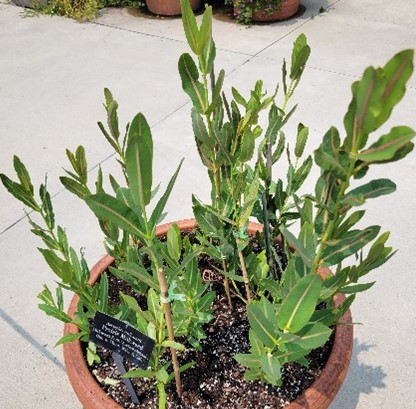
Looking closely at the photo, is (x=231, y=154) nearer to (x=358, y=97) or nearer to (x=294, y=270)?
(x=294, y=270)

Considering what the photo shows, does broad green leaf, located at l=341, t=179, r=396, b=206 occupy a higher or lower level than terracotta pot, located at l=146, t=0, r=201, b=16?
higher

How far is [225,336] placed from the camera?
45.1 inches

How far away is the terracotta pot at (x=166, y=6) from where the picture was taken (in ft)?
11.9

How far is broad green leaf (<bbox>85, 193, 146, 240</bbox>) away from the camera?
0.68 m

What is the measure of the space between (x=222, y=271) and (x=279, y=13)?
2889 millimetres

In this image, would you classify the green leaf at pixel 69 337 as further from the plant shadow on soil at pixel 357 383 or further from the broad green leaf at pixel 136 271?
the plant shadow on soil at pixel 357 383

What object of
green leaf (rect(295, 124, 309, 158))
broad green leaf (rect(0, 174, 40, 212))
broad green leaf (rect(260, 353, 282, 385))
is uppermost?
green leaf (rect(295, 124, 309, 158))

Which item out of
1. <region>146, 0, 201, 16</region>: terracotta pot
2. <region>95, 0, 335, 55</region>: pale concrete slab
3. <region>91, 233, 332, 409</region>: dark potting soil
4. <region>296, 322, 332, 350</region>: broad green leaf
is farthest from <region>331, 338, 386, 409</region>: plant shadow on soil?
<region>146, 0, 201, 16</region>: terracotta pot

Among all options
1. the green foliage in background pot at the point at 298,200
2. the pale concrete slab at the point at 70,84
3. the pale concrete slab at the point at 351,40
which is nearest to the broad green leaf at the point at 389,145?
the green foliage in background pot at the point at 298,200

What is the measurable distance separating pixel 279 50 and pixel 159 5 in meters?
1.07

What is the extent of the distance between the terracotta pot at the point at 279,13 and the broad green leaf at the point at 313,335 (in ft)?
9.82

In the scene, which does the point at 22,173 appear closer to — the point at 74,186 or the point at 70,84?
the point at 74,186

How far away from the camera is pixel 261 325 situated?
80 centimetres

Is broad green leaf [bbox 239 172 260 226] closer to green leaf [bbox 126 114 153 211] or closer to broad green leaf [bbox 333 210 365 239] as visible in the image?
broad green leaf [bbox 333 210 365 239]
